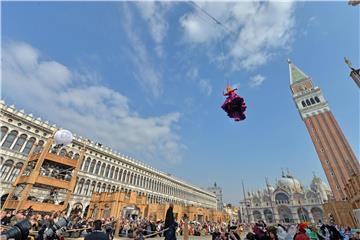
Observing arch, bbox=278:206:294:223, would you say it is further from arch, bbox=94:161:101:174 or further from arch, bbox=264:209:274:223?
arch, bbox=94:161:101:174

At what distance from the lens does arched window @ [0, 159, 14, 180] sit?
2344 centimetres

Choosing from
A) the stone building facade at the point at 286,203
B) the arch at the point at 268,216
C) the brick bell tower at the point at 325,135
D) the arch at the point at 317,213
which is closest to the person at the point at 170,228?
the brick bell tower at the point at 325,135

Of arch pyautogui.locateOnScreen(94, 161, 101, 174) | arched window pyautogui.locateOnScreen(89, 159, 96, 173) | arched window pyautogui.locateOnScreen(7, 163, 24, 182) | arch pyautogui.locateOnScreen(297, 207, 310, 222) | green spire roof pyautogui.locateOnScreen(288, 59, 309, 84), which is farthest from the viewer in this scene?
arch pyautogui.locateOnScreen(297, 207, 310, 222)

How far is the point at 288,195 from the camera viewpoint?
214ft

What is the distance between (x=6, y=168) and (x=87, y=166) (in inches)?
458

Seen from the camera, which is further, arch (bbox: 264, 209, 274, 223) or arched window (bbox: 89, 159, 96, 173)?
arch (bbox: 264, 209, 274, 223)

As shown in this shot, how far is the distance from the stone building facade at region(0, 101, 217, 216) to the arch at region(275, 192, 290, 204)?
36.5m

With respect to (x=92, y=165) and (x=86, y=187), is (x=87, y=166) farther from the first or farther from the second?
(x=86, y=187)

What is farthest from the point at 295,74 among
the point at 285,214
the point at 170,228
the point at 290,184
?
the point at 170,228

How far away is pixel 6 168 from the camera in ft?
78.3

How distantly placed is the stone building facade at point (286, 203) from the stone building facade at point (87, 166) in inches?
1188

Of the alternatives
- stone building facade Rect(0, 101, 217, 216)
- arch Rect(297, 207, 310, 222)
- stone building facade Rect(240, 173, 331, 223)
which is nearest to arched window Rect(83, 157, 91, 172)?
stone building facade Rect(0, 101, 217, 216)

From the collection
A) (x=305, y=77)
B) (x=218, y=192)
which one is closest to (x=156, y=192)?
(x=305, y=77)

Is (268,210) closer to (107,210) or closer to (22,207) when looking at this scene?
(107,210)
